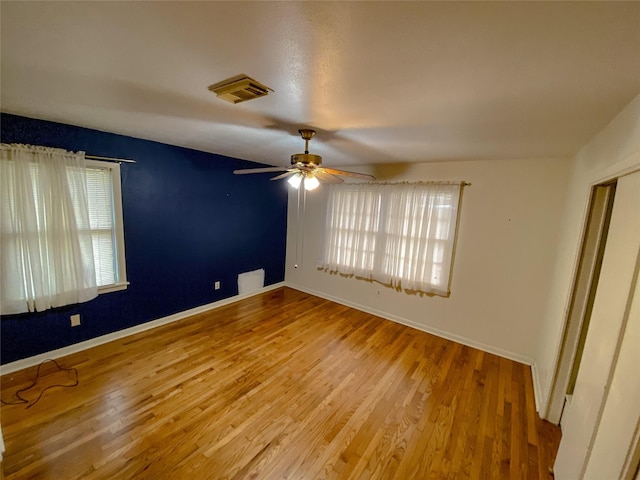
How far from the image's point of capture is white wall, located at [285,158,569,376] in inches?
110

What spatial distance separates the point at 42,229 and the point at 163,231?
1.09 meters

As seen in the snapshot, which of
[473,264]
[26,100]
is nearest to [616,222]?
[473,264]

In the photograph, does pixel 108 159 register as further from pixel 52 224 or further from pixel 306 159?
pixel 306 159

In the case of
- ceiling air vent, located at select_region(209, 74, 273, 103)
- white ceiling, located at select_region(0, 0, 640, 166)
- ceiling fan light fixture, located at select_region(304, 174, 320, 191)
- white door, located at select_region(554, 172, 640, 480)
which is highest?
white ceiling, located at select_region(0, 0, 640, 166)

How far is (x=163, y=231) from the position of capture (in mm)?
3287

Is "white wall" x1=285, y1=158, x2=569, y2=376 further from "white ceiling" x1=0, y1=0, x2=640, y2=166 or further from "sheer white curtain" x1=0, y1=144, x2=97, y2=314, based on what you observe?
"sheer white curtain" x1=0, y1=144, x2=97, y2=314

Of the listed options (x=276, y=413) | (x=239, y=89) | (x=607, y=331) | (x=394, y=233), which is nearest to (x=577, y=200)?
(x=607, y=331)

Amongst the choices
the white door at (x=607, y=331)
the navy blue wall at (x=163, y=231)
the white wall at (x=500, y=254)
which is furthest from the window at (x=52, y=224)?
the white door at (x=607, y=331)

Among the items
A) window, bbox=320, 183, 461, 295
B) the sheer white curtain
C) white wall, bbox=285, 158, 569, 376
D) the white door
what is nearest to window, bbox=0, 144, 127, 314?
the sheer white curtain

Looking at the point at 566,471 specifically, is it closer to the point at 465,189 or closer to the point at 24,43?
the point at 465,189

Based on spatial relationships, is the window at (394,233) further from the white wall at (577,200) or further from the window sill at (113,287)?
the window sill at (113,287)

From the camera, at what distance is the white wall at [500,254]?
279cm

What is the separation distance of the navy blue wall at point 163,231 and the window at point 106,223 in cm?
8

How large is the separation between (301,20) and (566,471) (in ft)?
8.73
